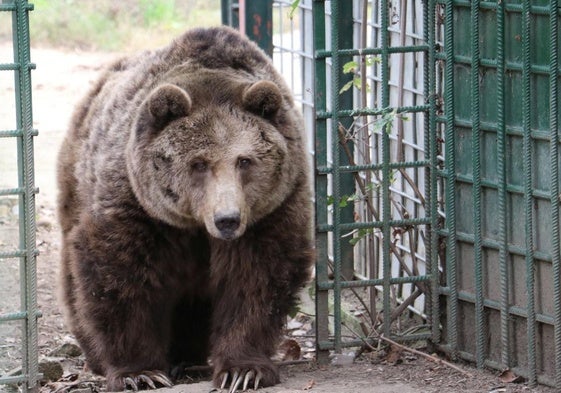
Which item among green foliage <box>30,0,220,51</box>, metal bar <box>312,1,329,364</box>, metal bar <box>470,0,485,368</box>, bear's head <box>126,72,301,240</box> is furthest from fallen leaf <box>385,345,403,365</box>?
green foliage <box>30,0,220,51</box>

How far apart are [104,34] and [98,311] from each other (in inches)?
500

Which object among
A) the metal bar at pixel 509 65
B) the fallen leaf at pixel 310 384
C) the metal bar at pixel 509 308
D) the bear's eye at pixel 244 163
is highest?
the metal bar at pixel 509 65

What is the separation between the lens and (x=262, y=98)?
236 inches

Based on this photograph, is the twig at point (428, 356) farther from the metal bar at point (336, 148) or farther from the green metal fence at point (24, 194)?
the green metal fence at point (24, 194)

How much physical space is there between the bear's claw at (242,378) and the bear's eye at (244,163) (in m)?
1.14

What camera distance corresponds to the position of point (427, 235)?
22.2 feet

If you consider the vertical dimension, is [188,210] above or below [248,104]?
below

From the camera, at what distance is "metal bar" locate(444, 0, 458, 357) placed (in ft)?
20.7

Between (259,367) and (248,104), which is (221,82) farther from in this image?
(259,367)

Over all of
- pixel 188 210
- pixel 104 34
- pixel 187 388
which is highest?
pixel 104 34

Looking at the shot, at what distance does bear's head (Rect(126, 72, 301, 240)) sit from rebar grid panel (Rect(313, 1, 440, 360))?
0.50 meters

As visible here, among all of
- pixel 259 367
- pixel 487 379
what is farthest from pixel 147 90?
pixel 487 379

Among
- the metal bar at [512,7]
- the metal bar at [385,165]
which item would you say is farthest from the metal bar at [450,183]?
the metal bar at [385,165]

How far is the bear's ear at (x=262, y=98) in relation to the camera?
597 centimetres
